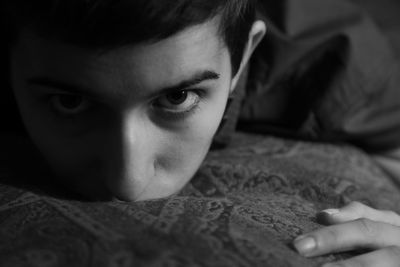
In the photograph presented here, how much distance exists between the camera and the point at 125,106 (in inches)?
26.9

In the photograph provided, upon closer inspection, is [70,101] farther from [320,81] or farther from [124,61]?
[320,81]

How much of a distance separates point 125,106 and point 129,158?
0.22 feet

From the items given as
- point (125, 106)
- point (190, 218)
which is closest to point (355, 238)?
point (190, 218)

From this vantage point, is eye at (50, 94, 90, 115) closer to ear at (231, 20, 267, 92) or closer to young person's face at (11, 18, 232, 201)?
young person's face at (11, 18, 232, 201)

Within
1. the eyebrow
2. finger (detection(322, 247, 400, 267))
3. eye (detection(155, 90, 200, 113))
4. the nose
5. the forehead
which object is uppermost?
the forehead

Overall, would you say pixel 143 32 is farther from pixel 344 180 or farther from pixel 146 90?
pixel 344 180

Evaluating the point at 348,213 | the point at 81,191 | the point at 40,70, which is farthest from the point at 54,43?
the point at 348,213

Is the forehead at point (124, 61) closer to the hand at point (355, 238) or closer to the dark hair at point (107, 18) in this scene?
the dark hair at point (107, 18)

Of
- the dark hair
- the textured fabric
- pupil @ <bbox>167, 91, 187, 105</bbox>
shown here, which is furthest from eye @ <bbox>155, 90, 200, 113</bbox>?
the textured fabric

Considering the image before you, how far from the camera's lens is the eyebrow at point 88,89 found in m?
0.68

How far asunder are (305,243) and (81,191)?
1.04 feet

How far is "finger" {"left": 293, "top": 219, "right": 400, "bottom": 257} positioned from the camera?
0.64 metres

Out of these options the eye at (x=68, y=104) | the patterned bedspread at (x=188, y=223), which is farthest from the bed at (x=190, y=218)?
the eye at (x=68, y=104)

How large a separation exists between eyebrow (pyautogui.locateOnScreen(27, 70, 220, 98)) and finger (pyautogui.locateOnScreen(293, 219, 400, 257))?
0.23m
